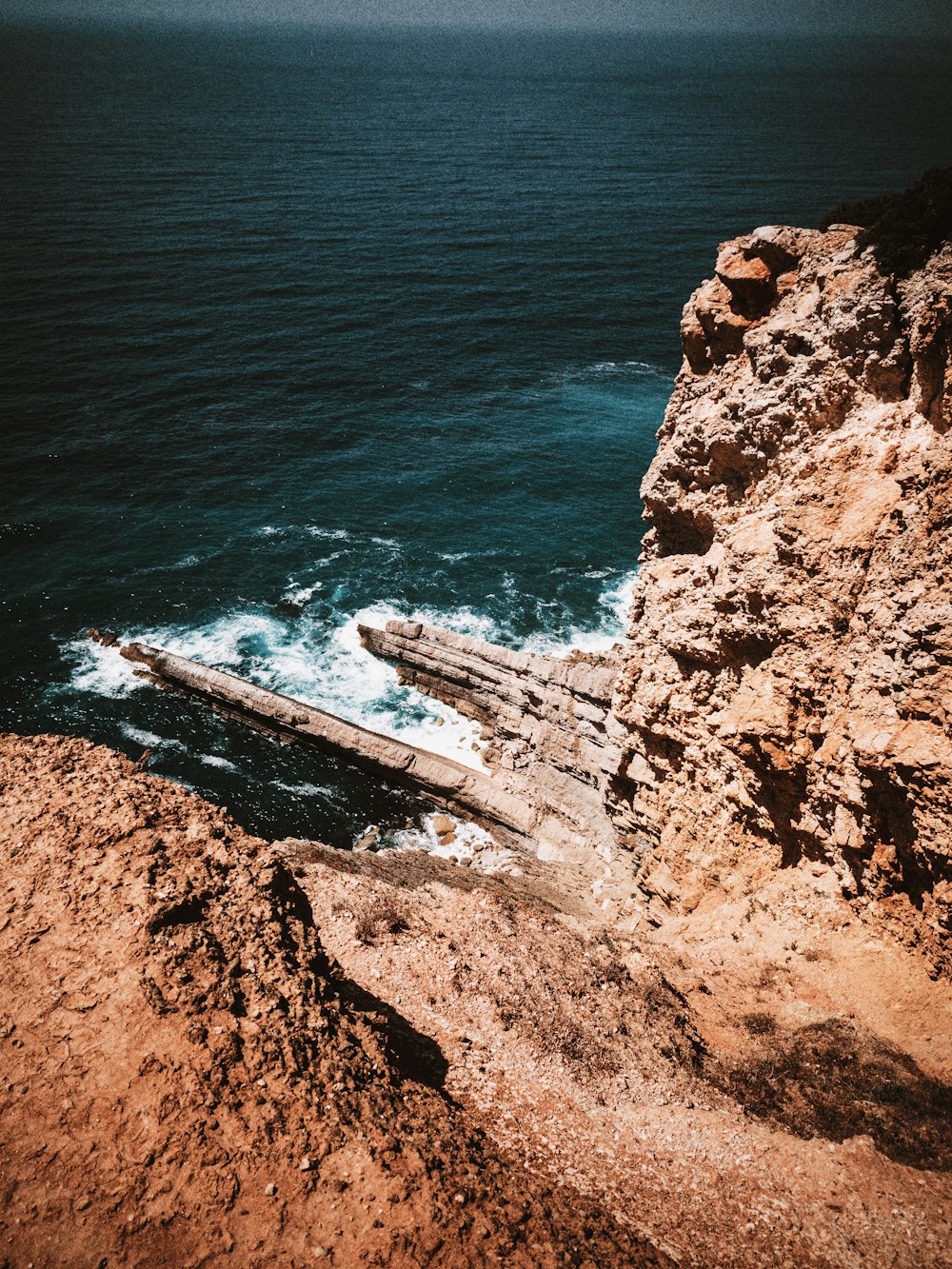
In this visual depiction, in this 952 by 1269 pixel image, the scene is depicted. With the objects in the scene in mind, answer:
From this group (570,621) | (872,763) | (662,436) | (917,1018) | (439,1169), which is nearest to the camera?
(439,1169)

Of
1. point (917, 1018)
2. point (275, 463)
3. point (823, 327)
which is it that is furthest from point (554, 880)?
point (275, 463)

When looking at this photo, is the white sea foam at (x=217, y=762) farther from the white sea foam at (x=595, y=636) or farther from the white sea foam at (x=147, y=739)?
the white sea foam at (x=595, y=636)

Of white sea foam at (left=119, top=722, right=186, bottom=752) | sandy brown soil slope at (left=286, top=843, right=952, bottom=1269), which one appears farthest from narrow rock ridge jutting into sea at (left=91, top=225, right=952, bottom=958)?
white sea foam at (left=119, top=722, right=186, bottom=752)

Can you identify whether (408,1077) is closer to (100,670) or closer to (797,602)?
(797,602)

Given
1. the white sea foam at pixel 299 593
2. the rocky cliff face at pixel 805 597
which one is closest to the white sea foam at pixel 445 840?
the rocky cliff face at pixel 805 597

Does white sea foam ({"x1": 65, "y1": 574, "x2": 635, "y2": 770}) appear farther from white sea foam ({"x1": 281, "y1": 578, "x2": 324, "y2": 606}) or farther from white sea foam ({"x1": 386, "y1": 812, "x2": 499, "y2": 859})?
white sea foam ({"x1": 386, "y1": 812, "x2": 499, "y2": 859})

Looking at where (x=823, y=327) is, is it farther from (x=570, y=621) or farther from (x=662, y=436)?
(x=570, y=621)
